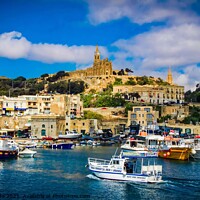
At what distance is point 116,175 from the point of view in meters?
35.6

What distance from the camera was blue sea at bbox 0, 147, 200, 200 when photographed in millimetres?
31075

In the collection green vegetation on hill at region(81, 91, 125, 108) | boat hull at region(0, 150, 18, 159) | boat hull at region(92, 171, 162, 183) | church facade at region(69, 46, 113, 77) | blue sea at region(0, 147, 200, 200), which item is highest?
church facade at region(69, 46, 113, 77)

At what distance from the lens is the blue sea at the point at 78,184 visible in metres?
31.1

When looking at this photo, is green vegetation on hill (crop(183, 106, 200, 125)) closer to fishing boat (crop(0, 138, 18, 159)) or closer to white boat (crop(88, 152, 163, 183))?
fishing boat (crop(0, 138, 18, 159))

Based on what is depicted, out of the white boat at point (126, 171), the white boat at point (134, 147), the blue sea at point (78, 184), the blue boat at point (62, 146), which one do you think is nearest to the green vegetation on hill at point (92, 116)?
the blue boat at point (62, 146)

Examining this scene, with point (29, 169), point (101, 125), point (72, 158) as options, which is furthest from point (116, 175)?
point (101, 125)

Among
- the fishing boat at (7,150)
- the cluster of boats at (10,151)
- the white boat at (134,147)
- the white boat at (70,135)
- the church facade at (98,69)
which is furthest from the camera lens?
the church facade at (98,69)

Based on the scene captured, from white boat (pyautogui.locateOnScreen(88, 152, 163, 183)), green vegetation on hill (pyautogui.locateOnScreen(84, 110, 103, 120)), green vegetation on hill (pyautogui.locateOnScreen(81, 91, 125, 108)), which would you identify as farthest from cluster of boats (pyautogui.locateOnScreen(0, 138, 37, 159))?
green vegetation on hill (pyautogui.locateOnScreen(81, 91, 125, 108))

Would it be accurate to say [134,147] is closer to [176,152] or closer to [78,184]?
[176,152]

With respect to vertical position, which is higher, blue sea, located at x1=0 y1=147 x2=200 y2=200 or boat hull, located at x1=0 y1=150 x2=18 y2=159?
boat hull, located at x1=0 y1=150 x2=18 y2=159

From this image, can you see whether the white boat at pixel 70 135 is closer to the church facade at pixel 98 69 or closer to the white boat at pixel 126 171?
the white boat at pixel 126 171

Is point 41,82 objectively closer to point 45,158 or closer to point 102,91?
point 102,91

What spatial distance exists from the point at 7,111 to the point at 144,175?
61.3m

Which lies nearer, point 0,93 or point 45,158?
point 45,158
